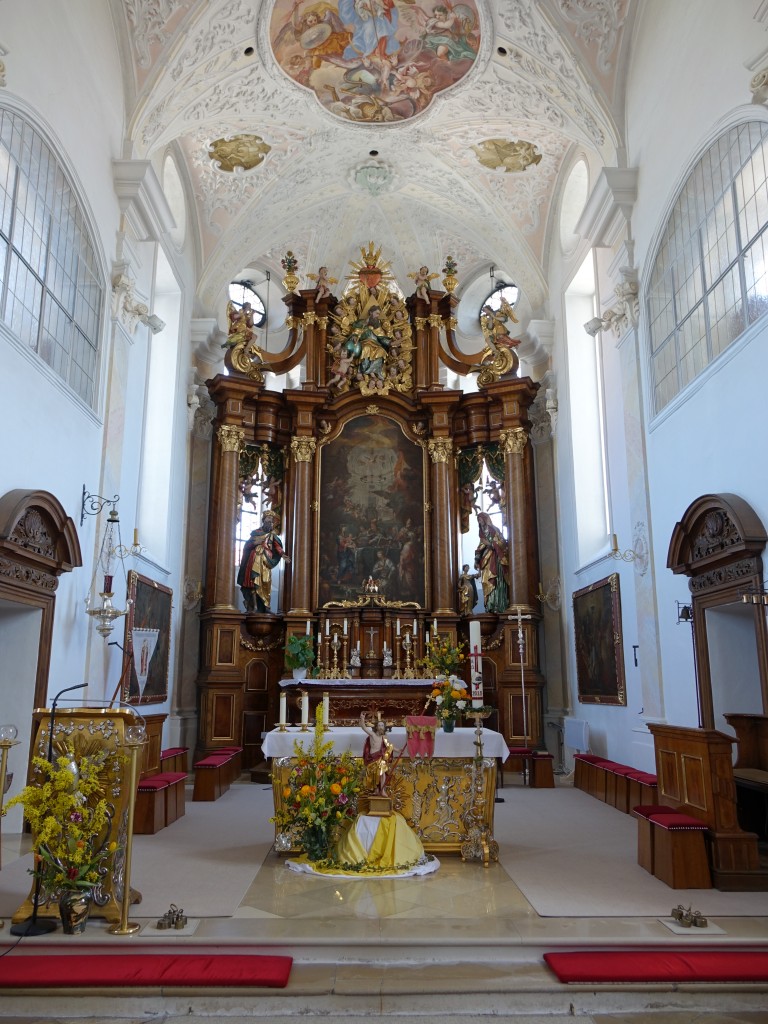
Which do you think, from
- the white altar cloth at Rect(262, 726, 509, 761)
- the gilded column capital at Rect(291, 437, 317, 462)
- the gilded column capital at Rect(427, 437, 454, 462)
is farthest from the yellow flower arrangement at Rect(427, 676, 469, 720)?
the gilded column capital at Rect(291, 437, 317, 462)

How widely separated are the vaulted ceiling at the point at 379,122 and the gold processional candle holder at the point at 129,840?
930cm

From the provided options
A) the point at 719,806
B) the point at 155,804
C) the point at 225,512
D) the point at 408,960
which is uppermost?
the point at 225,512

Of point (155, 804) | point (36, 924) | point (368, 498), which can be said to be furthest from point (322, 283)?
point (36, 924)

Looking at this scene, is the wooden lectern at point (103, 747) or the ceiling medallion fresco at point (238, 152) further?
the ceiling medallion fresco at point (238, 152)

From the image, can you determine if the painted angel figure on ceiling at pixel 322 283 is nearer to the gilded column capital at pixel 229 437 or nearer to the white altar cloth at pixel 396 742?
the gilded column capital at pixel 229 437

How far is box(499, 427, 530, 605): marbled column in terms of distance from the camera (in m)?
15.2

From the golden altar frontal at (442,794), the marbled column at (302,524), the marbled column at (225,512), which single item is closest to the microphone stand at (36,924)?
the golden altar frontal at (442,794)

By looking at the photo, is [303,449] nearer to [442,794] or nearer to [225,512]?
[225,512]

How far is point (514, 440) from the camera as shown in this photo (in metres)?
16.0

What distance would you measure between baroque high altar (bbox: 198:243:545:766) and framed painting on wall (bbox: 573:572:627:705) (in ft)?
3.31

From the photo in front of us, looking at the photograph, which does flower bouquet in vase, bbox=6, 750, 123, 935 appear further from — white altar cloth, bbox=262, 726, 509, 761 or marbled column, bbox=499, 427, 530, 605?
marbled column, bbox=499, 427, 530, 605

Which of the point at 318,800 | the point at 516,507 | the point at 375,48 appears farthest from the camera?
the point at 516,507

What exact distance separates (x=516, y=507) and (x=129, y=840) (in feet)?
36.3

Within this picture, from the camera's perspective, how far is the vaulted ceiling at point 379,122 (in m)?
12.1
